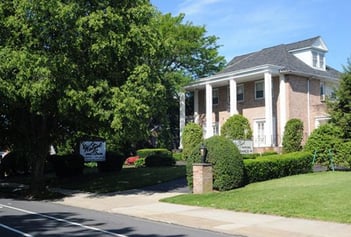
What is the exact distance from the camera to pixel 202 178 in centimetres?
1991

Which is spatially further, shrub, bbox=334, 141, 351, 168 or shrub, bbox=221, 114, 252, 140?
shrub, bbox=221, 114, 252, 140

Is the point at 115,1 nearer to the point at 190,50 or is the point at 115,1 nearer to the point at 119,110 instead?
the point at 119,110

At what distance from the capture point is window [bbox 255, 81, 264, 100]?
41125 mm

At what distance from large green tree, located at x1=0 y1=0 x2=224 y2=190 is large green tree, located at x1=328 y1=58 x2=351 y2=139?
35.0 ft

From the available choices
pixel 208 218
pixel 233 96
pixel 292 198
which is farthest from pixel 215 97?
A: pixel 208 218

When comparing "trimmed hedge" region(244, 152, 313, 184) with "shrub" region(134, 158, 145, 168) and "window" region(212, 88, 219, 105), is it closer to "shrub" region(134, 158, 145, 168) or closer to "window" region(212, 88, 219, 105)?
"shrub" region(134, 158, 145, 168)

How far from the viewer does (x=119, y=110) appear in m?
19.9

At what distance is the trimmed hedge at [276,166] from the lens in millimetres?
21672

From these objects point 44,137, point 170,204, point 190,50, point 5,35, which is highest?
point 190,50

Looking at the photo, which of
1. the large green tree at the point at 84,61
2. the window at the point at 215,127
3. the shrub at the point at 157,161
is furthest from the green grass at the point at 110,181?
the window at the point at 215,127

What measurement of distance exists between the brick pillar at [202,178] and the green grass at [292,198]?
2.08 feet

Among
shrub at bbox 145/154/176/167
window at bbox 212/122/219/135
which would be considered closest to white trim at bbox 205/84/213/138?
window at bbox 212/122/219/135

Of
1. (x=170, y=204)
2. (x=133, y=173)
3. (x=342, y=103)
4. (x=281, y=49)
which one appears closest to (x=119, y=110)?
(x=170, y=204)

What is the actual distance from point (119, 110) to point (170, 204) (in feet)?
14.0
